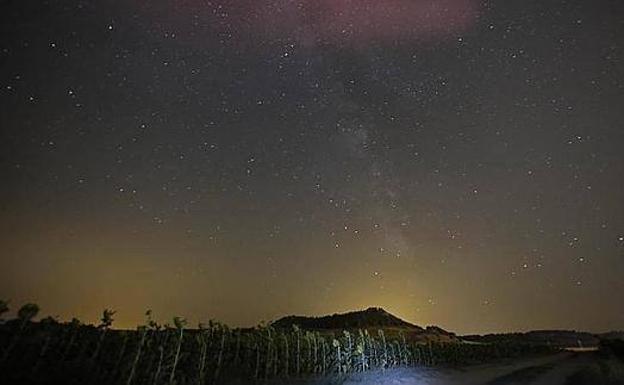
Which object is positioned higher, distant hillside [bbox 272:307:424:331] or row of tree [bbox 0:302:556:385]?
distant hillside [bbox 272:307:424:331]

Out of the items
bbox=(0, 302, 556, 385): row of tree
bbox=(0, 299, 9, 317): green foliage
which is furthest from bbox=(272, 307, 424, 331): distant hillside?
bbox=(0, 299, 9, 317): green foliage

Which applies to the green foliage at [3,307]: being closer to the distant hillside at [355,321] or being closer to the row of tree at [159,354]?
the row of tree at [159,354]

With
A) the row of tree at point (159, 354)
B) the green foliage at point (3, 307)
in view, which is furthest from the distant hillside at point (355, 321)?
Answer: the green foliage at point (3, 307)

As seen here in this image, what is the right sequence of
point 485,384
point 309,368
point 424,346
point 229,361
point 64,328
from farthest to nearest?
1. point 424,346
2. point 309,368
3. point 485,384
4. point 229,361
5. point 64,328

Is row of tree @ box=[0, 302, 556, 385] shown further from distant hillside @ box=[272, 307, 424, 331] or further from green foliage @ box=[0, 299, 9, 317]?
distant hillside @ box=[272, 307, 424, 331]

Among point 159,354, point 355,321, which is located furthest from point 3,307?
point 355,321

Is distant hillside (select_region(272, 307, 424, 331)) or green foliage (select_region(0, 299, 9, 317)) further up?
distant hillside (select_region(272, 307, 424, 331))

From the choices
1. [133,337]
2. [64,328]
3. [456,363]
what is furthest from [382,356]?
[64,328]

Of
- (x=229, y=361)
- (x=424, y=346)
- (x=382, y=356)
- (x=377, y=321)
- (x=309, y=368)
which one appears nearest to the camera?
(x=229, y=361)

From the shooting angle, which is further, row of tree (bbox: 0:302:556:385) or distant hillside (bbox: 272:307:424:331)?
distant hillside (bbox: 272:307:424:331)

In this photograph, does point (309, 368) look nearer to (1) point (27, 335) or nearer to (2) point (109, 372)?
(2) point (109, 372)

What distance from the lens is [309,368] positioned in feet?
103

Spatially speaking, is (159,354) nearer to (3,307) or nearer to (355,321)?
(3,307)

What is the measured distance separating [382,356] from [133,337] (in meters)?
25.3
